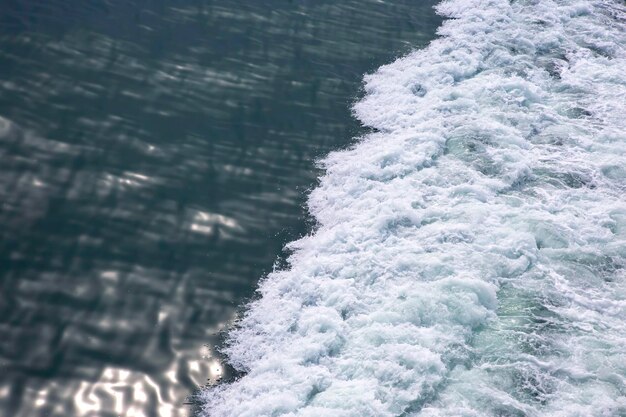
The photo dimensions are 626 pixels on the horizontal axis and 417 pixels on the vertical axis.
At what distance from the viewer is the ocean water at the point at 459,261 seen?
816 centimetres

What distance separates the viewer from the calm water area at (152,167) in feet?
27.7

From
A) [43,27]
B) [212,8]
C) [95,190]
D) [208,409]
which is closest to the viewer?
[208,409]

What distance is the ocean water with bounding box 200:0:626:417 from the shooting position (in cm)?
816

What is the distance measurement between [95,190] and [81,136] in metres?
1.35

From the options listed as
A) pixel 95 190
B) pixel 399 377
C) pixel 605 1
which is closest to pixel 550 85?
pixel 605 1

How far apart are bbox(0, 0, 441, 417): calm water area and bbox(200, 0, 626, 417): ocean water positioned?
0.60 metres

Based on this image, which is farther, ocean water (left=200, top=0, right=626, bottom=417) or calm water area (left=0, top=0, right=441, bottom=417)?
calm water area (left=0, top=0, right=441, bottom=417)

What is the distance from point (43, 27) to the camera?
44.0 feet

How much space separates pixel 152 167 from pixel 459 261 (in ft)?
17.2

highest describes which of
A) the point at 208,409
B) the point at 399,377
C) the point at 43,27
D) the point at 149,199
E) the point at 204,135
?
the point at 43,27

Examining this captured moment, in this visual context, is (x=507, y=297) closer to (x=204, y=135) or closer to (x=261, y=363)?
(x=261, y=363)

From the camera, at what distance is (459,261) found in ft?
32.0

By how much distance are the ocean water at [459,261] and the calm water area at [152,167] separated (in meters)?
0.60

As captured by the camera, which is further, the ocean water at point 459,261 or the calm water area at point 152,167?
the calm water area at point 152,167
